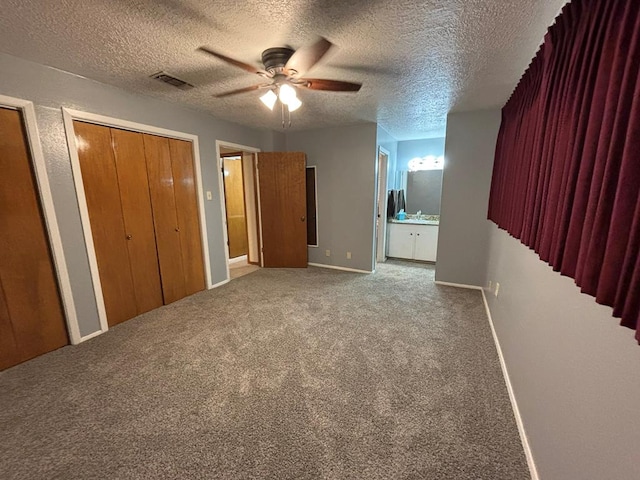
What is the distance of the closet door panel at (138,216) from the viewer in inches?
106

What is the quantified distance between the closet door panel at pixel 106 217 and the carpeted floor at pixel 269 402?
29 centimetres

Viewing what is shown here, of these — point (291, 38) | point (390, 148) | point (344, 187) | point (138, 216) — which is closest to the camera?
point (291, 38)

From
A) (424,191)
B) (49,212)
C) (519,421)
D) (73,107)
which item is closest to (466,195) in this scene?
(424,191)

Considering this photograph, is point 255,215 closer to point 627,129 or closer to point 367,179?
point 367,179

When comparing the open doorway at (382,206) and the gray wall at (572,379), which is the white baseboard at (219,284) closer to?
the open doorway at (382,206)

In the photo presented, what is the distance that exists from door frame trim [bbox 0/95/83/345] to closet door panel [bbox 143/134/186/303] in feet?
2.82

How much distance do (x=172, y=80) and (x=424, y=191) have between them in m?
4.64

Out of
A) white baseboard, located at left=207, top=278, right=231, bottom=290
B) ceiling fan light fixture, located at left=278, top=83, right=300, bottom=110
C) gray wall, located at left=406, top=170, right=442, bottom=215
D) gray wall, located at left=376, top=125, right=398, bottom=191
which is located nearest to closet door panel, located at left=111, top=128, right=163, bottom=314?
white baseboard, located at left=207, top=278, right=231, bottom=290

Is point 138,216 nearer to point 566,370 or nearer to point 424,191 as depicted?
point 566,370

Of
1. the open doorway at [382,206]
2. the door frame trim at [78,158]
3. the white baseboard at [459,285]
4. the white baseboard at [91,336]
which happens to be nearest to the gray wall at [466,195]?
the white baseboard at [459,285]

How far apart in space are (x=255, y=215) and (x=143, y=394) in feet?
11.0

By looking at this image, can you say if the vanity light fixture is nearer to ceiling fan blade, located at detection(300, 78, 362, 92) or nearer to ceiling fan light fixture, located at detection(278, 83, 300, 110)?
ceiling fan blade, located at detection(300, 78, 362, 92)

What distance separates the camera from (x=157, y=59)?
2.02 m

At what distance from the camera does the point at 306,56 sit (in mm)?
1605
